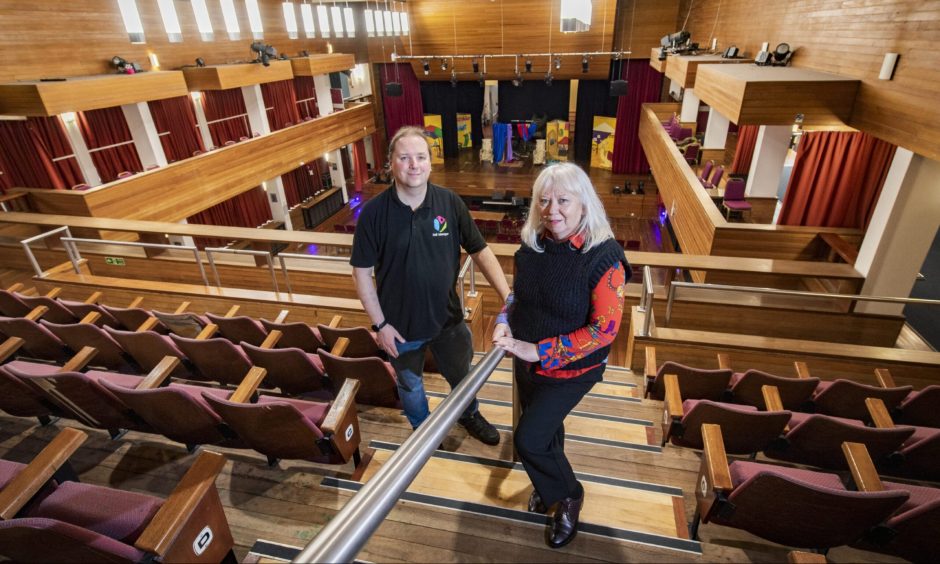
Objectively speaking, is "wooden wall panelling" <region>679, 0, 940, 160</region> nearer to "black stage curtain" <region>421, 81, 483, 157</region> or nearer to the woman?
the woman

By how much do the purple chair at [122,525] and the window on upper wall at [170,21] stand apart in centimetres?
1183

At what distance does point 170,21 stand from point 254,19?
9.43 ft

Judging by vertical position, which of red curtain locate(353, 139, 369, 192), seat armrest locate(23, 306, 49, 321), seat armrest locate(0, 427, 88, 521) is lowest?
red curtain locate(353, 139, 369, 192)

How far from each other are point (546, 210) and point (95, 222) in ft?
18.7

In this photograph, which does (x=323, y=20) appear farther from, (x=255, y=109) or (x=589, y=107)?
(x=589, y=107)

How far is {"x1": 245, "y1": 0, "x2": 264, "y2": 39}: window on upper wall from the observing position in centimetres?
1252

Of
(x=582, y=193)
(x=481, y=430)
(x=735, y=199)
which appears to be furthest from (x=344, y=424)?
(x=735, y=199)

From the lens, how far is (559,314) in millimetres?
1709

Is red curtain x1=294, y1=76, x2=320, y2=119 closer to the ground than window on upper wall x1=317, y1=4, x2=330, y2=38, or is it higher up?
closer to the ground

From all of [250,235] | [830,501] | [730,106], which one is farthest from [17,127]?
[830,501]

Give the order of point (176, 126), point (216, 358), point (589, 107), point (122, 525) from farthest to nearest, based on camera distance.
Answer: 1. point (589, 107)
2. point (176, 126)
3. point (216, 358)
4. point (122, 525)

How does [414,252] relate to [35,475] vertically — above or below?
above

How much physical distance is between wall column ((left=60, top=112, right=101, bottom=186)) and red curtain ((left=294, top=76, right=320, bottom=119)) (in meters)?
7.23

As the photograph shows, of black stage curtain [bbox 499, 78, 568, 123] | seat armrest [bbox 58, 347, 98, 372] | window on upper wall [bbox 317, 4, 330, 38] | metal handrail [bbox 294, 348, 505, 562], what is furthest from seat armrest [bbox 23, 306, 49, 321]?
black stage curtain [bbox 499, 78, 568, 123]
